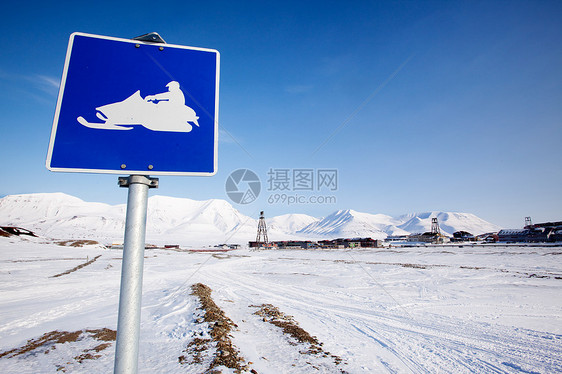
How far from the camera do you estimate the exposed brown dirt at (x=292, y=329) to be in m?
4.56

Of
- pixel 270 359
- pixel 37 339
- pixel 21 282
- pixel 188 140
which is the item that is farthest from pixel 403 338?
pixel 21 282

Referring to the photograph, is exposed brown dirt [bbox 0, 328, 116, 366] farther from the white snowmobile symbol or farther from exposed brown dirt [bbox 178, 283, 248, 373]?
the white snowmobile symbol

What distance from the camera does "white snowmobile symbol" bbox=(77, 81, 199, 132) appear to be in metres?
1.52

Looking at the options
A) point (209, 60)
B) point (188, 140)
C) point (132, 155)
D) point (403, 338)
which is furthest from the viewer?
point (403, 338)

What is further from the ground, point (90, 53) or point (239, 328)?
point (90, 53)

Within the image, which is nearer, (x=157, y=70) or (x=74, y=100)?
(x=74, y=100)

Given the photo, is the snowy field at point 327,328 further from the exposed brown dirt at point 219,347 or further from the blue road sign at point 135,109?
the blue road sign at point 135,109

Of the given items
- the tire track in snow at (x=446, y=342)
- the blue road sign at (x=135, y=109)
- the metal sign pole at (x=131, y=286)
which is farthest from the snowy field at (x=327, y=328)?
the blue road sign at (x=135, y=109)

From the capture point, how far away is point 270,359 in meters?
4.20

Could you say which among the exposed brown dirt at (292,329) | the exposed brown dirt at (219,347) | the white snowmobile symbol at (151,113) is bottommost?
the exposed brown dirt at (292,329)

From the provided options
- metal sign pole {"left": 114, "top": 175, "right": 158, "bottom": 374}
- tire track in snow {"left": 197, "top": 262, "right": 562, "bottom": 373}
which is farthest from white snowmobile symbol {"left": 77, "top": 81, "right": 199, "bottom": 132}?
tire track in snow {"left": 197, "top": 262, "right": 562, "bottom": 373}

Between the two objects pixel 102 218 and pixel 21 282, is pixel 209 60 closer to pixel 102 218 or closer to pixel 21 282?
pixel 21 282

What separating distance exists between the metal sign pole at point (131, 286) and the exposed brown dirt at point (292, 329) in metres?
3.76

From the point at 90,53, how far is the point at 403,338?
686 centimetres
